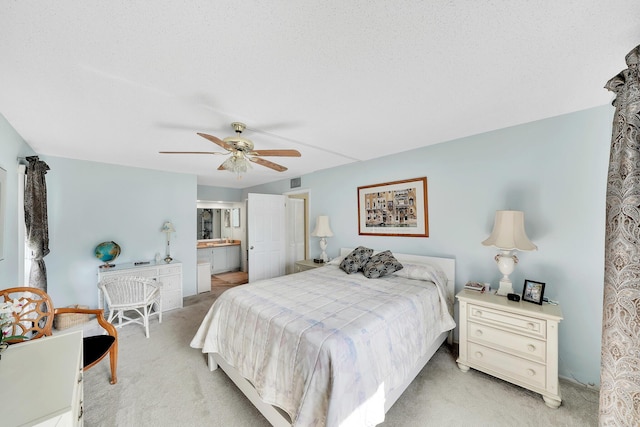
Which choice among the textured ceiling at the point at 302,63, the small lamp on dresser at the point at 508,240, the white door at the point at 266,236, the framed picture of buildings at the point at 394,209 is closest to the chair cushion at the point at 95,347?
the textured ceiling at the point at 302,63

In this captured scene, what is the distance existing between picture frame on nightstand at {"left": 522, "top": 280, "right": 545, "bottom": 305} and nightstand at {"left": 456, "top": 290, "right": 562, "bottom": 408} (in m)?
0.05

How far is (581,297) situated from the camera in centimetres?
204

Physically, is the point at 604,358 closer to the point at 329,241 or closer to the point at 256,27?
the point at 256,27

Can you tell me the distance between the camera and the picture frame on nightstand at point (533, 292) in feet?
6.55

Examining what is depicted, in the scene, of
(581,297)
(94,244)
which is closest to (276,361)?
(581,297)

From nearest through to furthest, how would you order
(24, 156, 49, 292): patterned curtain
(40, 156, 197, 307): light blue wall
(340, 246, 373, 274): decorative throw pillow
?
(24, 156, 49, 292): patterned curtain
(340, 246, 373, 274): decorative throw pillow
(40, 156, 197, 307): light blue wall

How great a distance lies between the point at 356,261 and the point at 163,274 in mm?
3112

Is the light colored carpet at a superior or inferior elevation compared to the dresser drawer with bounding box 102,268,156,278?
inferior

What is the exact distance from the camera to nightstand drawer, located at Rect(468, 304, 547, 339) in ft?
6.07

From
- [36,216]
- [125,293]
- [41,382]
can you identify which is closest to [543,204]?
[41,382]

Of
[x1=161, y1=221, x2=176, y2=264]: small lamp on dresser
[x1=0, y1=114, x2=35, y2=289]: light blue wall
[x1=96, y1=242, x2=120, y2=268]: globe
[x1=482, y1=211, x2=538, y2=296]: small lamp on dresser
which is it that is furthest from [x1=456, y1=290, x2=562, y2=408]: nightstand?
[x1=96, y1=242, x2=120, y2=268]: globe

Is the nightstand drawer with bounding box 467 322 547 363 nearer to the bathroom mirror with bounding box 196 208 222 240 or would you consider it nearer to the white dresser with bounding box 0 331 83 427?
the white dresser with bounding box 0 331 83 427

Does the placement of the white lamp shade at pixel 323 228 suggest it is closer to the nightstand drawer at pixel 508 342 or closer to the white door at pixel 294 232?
the white door at pixel 294 232

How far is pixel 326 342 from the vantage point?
135 cm
